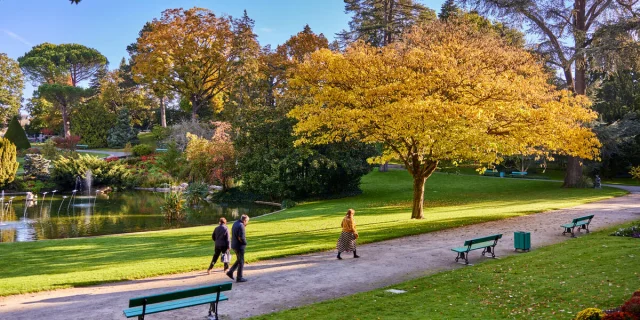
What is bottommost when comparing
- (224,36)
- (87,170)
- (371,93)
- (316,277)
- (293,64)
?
(316,277)

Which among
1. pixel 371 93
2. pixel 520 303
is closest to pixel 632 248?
pixel 520 303

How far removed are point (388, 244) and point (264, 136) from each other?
67.6 ft

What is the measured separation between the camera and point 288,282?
11.7m

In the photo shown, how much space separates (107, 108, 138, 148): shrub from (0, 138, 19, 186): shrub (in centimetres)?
2428

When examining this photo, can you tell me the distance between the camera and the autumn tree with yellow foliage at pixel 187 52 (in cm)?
5969

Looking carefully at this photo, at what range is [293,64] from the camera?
57938mm

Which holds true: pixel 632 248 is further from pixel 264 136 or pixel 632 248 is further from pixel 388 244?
pixel 264 136

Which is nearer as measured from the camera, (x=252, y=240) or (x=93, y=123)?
(x=252, y=240)

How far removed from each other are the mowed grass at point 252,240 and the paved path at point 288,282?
0.81 metres

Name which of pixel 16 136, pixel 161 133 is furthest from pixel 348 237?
pixel 16 136

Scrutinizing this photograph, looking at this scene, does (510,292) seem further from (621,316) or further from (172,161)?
(172,161)

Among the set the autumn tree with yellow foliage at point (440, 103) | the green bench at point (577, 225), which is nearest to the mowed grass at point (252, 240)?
the autumn tree with yellow foliage at point (440, 103)

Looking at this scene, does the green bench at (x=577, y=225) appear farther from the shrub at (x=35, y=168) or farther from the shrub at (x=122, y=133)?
the shrub at (x=122, y=133)

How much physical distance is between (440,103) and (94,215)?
2150 centimetres
